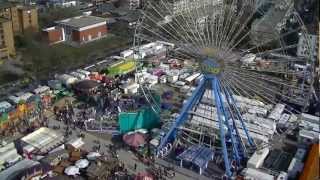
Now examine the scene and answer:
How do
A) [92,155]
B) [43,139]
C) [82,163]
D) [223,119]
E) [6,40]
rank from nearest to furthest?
1. [82,163]
2. [92,155]
3. [223,119]
4. [43,139]
5. [6,40]

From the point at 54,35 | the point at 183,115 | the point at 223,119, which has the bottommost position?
the point at 223,119

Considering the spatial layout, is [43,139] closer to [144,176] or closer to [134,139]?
[134,139]

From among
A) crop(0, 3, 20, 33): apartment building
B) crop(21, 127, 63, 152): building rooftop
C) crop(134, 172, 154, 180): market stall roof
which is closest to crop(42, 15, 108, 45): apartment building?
crop(0, 3, 20, 33): apartment building

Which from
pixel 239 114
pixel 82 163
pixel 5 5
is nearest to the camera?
pixel 82 163

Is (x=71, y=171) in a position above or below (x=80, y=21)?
below

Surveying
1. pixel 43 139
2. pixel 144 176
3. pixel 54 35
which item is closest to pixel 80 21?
pixel 54 35

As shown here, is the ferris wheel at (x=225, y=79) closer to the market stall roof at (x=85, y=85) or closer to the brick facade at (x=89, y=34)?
the market stall roof at (x=85, y=85)

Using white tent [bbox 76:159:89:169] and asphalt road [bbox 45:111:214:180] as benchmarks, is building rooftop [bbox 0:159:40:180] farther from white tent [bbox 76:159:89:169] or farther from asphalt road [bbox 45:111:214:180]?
asphalt road [bbox 45:111:214:180]

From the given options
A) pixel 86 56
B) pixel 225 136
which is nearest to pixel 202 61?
pixel 225 136
